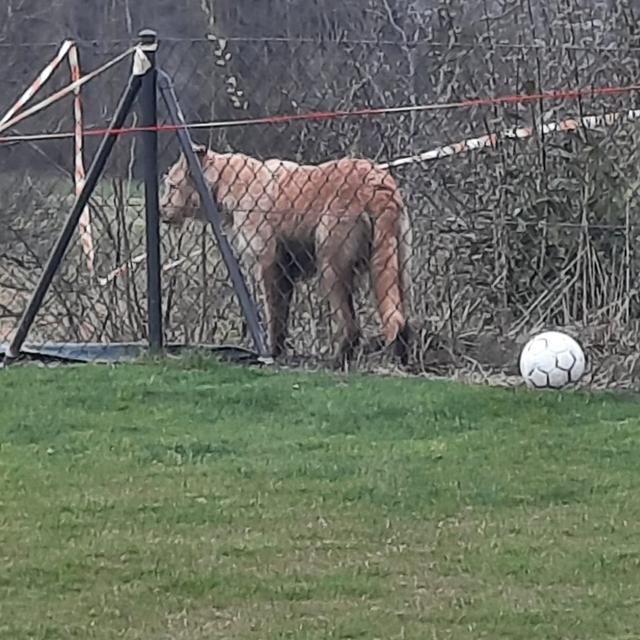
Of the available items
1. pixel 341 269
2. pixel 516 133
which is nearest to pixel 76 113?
pixel 341 269

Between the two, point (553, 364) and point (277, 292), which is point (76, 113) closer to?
point (277, 292)

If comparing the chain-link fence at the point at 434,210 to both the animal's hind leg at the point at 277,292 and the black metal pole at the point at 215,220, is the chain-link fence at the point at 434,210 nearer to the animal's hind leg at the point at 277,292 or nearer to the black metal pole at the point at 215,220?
the animal's hind leg at the point at 277,292

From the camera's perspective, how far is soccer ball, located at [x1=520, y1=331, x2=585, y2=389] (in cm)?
541

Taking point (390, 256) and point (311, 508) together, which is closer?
point (311, 508)

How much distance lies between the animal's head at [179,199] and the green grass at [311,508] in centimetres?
130

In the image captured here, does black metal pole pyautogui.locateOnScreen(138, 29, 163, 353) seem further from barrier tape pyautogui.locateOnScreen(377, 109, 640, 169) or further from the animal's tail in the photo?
barrier tape pyautogui.locateOnScreen(377, 109, 640, 169)

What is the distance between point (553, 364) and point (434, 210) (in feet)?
4.99

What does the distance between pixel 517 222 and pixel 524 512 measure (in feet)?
9.01

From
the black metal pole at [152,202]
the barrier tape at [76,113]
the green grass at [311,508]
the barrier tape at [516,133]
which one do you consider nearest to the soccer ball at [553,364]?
the green grass at [311,508]

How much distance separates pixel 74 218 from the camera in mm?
6129

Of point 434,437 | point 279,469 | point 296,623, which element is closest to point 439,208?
point 434,437

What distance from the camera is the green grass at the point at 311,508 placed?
3.16 m

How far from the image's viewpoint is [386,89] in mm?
7121

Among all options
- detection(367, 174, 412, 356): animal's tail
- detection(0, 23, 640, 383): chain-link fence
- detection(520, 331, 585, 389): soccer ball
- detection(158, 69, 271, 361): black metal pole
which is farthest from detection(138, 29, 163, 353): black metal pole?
detection(520, 331, 585, 389): soccer ball
